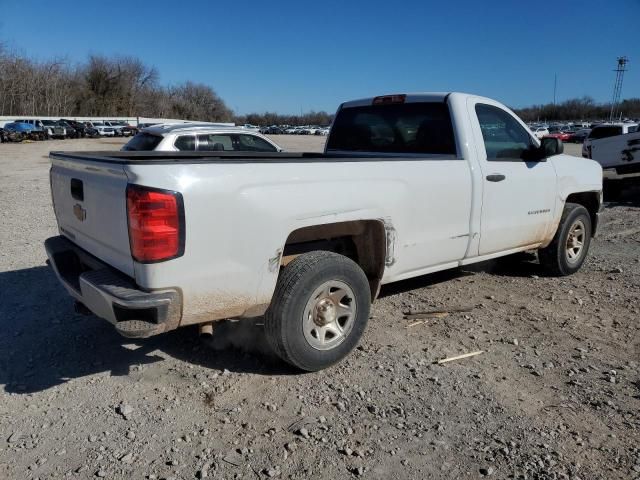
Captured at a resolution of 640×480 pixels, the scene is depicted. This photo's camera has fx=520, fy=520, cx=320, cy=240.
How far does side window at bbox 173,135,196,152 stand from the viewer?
8.80m

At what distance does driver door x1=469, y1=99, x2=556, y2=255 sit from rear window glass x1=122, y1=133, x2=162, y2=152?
5.79 m

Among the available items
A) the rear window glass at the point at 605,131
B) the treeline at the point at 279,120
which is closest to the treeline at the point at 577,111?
the treeline at the point at 279,120

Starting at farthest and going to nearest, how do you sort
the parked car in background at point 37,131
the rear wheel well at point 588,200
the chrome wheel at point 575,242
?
the parked car in background at point 37,131 → the rear wheel well at point 588,200 → the chrome wheel at point 575,242

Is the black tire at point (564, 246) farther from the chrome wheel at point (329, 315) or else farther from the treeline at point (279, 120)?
the treeline at point (279, 120)

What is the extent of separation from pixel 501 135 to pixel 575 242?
6.22 feet

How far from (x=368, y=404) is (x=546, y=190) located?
10.5ft

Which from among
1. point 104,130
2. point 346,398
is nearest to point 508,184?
point 346,398

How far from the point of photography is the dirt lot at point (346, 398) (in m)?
2.68

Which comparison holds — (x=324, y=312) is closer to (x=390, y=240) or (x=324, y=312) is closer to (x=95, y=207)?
(x=390, y=240)

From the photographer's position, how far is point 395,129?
16.7ft

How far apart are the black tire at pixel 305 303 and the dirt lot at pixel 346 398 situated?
17 centimetres

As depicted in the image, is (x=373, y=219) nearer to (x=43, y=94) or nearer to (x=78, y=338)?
(x=78, y=338)

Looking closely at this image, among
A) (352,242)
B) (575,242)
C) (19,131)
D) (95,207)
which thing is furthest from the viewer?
(19,131)

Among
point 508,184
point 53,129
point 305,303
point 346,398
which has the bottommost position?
point 346,398
